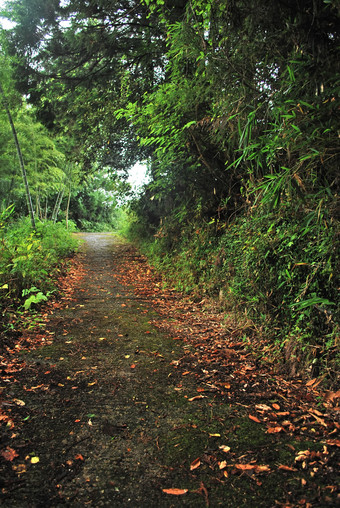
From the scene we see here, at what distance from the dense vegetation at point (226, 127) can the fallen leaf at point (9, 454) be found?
7.81ft

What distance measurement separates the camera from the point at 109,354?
142 inches

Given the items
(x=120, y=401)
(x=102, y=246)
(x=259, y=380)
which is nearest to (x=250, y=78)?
(x=259, y=380)

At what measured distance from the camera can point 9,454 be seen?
197 centimetres

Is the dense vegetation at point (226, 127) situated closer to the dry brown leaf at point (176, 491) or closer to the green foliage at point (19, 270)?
the dry brown leaf at point (176, 491)

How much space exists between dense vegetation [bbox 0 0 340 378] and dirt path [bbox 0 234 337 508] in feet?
2.44

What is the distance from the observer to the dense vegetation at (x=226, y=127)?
2.53 meters

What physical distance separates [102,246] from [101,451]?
12.7m

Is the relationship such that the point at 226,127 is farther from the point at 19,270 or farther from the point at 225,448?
the point at 19,270

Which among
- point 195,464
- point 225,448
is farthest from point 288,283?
point 195,464

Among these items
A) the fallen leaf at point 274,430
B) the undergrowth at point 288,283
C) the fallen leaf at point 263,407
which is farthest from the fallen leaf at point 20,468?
the undergrowth at point 288,283

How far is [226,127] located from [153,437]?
3.22 meters

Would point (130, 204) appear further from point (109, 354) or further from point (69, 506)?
point (69, 506)

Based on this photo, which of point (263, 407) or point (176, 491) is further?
point (263, 407)

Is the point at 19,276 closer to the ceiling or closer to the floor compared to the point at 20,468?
closer to the ceiling
